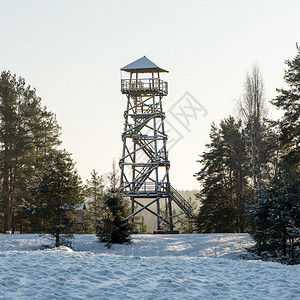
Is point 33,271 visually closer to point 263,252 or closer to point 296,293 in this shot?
point 296,293

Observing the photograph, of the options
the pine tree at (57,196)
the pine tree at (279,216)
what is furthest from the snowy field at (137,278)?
the pine tree at (57,196)

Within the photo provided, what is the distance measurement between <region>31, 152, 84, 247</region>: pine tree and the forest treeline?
364 inches

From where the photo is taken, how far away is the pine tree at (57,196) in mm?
21344

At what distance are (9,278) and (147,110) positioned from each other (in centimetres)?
2607

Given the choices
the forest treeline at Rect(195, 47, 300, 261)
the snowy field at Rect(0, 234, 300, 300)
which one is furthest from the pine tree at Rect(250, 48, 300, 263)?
the snowy field at Rect(0, 234, 300, 300)

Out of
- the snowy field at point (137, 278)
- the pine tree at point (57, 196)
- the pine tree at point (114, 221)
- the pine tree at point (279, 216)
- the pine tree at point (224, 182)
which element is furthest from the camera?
the pine tree at point (224, 182)

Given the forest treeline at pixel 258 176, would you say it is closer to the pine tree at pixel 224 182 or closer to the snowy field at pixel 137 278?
the pine tree at pixel 224 182

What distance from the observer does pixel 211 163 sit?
1642 inches

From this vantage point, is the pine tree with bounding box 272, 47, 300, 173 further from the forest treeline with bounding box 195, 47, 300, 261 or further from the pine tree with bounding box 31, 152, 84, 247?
the pine tree with bounding box 31, 152, 84, 247

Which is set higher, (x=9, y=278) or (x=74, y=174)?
(x=74, y=174)

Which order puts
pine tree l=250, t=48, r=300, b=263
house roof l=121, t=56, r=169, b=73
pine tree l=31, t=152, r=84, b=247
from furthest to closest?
house roof l=121, t=56, r=169, b=73
pine tree l=31, t=152, r=84, b=247
pine tree l=250, t=48, r=300, b=263

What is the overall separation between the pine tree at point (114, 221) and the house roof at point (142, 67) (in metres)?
13.5

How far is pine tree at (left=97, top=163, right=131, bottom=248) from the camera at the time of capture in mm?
22641

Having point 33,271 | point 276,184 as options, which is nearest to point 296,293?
point 33,271
